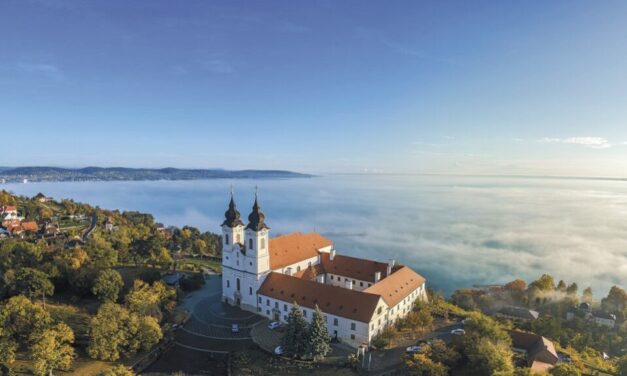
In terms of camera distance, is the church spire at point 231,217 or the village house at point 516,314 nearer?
the church spire at point 231,217

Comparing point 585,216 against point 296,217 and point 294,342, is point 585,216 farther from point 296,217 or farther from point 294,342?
point 294,342

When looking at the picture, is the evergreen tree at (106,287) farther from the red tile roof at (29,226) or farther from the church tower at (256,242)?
the red tile roof at (29,226)

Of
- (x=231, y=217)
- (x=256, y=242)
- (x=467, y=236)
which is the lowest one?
(x=467, y=236)

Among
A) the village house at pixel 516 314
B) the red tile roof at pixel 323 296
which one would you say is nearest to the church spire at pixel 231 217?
the red tile roof at pixel 323 296

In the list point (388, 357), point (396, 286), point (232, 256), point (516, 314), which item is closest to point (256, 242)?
point (232, 256)

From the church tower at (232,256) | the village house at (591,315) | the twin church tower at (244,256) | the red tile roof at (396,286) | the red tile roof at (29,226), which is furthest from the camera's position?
the red tile roof at (29,226)

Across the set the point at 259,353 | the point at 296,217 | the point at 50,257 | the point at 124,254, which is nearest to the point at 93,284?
the point at 50,257

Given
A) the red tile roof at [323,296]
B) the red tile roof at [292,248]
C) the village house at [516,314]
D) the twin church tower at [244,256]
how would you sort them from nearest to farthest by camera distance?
1. the red tile roof at [323,296]
2. the twin church tower at [244,256]
3. the red tile roof at [292,248]
4. the village house at [516,314]

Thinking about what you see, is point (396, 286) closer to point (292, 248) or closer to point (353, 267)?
point (353, 267)
